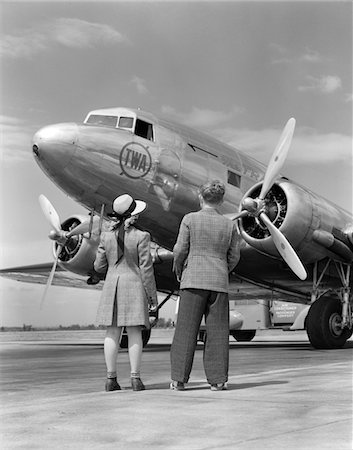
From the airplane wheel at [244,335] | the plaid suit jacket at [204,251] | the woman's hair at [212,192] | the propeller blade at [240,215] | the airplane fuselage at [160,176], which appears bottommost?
the airplane wheel at [244,335]

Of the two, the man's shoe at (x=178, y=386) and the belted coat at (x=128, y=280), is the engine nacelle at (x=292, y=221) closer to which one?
the belted coat at (x=128, y=280)

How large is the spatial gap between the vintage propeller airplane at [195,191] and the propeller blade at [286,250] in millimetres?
18

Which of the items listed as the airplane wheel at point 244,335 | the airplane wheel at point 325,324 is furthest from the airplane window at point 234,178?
the airplane wheel at point 244,335

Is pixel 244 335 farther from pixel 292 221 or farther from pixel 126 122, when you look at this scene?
pixel 126 122

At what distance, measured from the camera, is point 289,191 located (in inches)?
491

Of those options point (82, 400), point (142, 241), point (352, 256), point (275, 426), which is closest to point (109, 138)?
point (352, 256)

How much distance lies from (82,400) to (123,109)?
9.29 m

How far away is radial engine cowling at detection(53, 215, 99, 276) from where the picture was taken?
15680mm

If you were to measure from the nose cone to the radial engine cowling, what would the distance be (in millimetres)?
3783

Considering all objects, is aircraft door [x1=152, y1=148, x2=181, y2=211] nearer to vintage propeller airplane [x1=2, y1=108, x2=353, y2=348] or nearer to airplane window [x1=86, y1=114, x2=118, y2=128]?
vintage propeller airplane [x1=2, y1=108, x2=353, y2=348]

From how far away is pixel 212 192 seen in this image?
221 inches

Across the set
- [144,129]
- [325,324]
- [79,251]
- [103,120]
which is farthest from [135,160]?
[325,324]

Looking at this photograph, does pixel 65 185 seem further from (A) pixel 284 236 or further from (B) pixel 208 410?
(B) pixel 208 410

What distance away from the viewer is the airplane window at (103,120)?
42.4 ft
